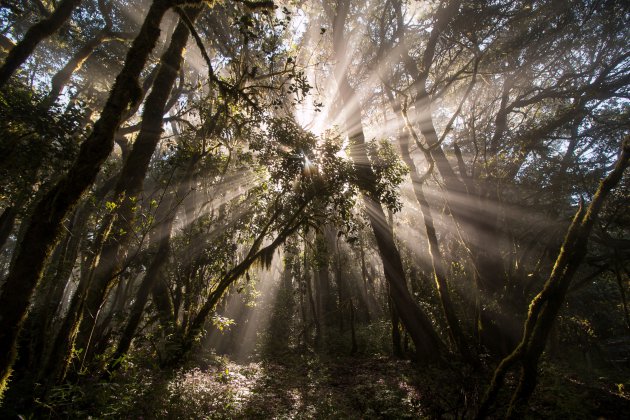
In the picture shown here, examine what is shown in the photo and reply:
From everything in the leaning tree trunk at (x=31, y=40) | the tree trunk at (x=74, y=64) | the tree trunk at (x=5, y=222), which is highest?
the tree trunk at (x=74, y=64)

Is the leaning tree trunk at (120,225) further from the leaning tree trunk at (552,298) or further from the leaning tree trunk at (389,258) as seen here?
the leaning tree trunk at (552,298)

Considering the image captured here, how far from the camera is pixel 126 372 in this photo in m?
7.68

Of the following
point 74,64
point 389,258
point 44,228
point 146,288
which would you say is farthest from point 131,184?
point 74,64

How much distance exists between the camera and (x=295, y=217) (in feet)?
28.9

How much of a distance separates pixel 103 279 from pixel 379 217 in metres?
8.63

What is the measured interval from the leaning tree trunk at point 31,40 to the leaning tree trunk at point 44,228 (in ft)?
22.3

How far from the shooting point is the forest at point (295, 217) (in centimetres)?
504

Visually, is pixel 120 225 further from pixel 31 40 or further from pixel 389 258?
pixel 389 258

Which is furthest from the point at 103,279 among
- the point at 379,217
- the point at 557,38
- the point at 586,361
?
the point at 586,361

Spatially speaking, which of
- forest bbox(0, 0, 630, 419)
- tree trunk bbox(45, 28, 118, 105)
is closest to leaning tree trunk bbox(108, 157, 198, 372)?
forest bbox(0, 0, 630, 419)

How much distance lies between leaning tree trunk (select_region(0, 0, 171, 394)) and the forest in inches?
0.7

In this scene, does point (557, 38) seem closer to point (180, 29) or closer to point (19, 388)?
point (180, 29)

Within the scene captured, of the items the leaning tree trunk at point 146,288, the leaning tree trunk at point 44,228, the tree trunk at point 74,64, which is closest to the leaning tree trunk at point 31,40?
the tree trunk at point 74,64

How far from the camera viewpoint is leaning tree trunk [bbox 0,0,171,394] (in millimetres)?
2719
